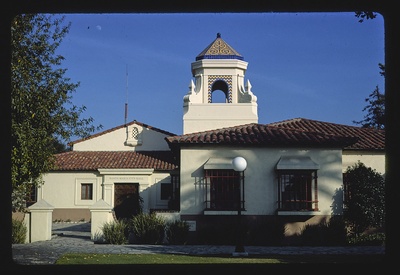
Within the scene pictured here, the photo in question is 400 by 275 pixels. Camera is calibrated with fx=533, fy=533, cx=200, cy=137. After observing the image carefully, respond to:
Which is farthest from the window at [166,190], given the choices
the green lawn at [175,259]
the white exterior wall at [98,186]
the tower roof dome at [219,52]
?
the green lawn at [175,259]

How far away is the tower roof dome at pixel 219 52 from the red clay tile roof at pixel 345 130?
293 inches

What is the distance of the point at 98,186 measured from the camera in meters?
31.5

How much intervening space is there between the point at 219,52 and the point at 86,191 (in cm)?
1142

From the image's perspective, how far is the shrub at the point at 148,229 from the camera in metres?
17.5

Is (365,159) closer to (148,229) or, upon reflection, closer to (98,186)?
(148,229)

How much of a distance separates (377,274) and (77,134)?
13.0 meters

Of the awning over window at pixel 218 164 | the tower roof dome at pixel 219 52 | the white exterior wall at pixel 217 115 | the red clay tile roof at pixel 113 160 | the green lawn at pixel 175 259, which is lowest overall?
the green lawn at pixel 175 259

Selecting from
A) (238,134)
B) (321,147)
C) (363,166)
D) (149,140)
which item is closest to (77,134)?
(238,134)

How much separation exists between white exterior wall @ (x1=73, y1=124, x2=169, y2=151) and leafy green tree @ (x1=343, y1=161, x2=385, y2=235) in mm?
16642

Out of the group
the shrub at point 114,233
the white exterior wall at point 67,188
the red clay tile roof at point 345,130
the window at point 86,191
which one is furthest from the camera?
the window at point 86,191

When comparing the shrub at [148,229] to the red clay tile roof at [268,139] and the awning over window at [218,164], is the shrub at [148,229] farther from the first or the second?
the red clay tile roof at [268,139]

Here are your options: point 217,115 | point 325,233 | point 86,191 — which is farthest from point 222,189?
point 86,191

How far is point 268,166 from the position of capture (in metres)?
18.9
